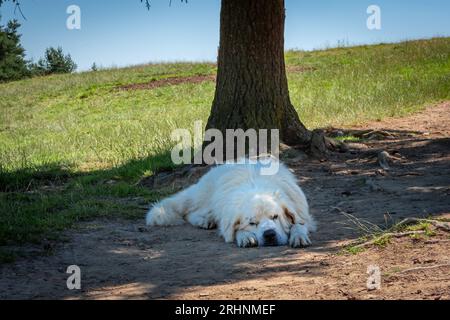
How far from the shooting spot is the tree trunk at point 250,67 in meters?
11.2

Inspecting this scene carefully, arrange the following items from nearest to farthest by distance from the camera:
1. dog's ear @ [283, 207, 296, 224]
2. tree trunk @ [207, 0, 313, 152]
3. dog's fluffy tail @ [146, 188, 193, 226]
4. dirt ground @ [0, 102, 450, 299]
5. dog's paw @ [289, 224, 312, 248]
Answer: dirt ground @ [0, 102, 450, 299] < dog's paw @ [289, 224, 312, 248] < dog's ear @ [283, 207, 296, 224] < dog's fluffy tail @ [146, 188, 193, 226] < tree trunk @ [207, 0, 313, 152]

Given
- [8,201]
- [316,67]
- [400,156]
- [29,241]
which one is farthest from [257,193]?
[316,67]

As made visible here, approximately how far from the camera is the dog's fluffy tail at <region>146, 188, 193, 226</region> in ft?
26.8

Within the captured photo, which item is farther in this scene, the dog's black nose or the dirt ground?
the dog's black nose

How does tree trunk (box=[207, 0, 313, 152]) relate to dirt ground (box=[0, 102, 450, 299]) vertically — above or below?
above

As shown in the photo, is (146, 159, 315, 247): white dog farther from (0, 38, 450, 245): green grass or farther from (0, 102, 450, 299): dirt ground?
(0, 38, 450, 245): green grass

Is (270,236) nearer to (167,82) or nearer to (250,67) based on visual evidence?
(250,67)

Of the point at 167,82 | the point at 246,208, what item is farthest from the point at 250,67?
the point at 167,82

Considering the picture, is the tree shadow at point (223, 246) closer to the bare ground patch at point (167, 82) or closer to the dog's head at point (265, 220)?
the dog's head at point (265, 220)

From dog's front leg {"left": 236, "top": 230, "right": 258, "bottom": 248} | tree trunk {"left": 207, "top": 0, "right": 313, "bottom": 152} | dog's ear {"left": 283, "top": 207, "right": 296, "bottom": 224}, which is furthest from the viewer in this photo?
tree trunk {"left": 207, "top": 0, "right": 313, "bottom": 152}

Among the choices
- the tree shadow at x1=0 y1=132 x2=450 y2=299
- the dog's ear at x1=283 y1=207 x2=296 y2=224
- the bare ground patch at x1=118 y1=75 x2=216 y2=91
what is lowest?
the tree shadow at x1=0 y1=132 x2=450 y2=299

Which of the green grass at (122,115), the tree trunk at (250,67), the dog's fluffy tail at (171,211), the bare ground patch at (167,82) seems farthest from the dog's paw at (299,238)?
the bare ground patch at (167,82)

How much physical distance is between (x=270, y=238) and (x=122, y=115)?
1794cm

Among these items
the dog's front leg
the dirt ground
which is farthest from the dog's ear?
the dog's front leg
